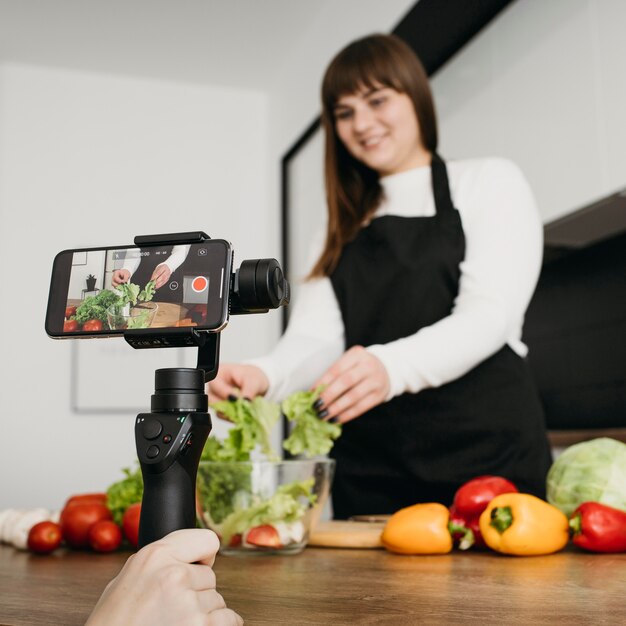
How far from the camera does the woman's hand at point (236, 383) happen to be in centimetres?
113

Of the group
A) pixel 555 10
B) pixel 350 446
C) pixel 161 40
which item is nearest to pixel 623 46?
pixel 555 10

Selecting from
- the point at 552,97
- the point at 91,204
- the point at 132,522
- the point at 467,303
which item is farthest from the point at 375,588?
the point at 91,204

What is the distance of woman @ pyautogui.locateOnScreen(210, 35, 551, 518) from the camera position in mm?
1367

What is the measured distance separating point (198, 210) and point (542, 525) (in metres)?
3.15

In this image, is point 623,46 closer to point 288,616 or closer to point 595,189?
point 595,189

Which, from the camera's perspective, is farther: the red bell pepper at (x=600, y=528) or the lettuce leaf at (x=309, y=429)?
the lettuce leaf at (x=309, y=429)

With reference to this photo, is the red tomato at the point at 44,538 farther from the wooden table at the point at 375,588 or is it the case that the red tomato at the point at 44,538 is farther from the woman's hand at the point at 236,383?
the woman's hand at the point at 236,383

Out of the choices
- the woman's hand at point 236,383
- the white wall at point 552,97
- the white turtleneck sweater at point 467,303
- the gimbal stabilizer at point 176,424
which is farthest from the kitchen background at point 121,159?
the gimbal stabilizer at point 176,424

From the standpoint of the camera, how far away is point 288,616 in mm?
615

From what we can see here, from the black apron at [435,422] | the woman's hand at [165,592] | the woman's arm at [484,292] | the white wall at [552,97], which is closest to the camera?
the woman's hand at [165,592]

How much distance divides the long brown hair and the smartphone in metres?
1.10

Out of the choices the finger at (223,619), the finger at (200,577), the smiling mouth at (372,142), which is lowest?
the finger at (223,619)

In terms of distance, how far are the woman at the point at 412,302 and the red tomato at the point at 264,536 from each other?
267 mm

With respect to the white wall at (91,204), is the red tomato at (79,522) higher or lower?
lower
